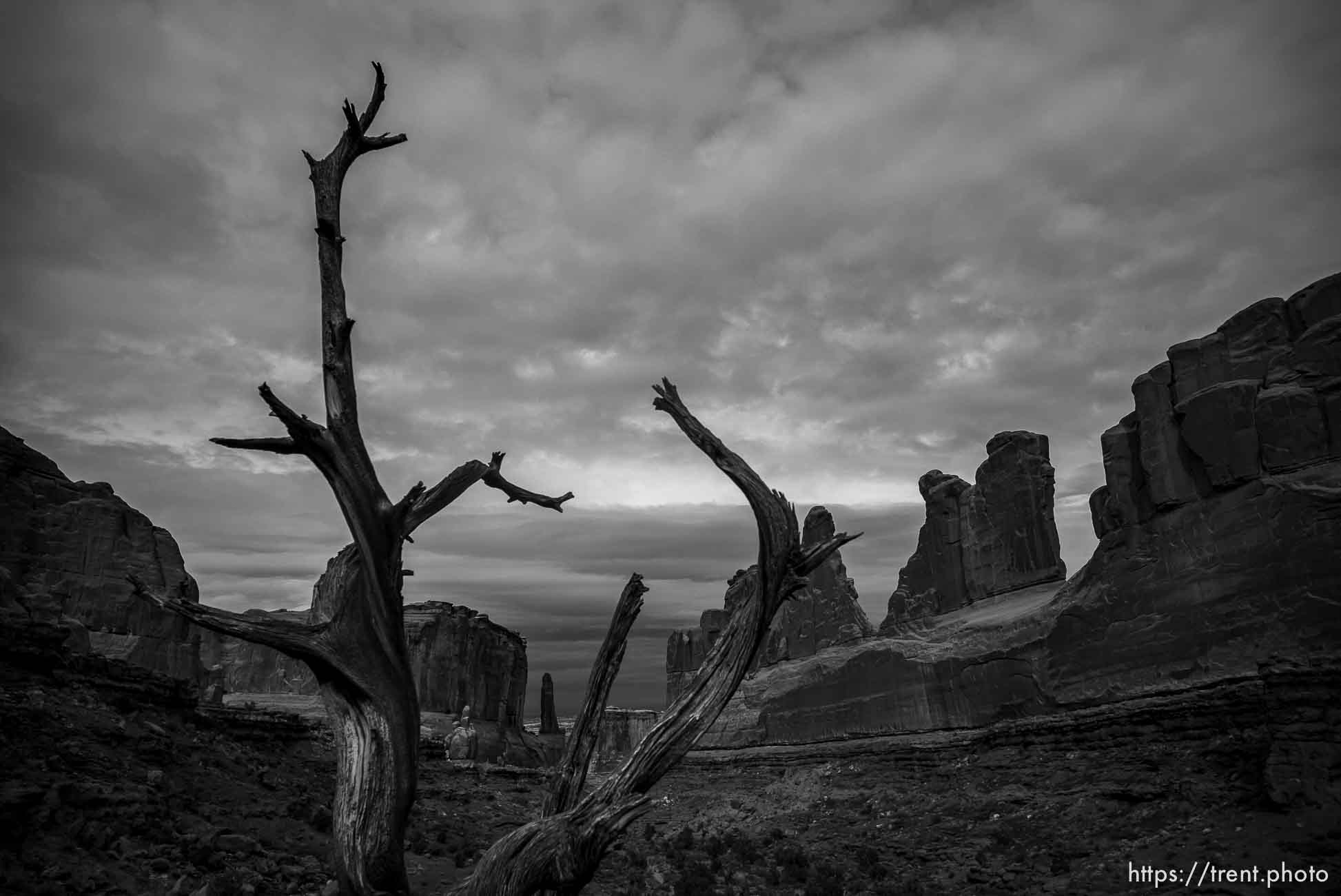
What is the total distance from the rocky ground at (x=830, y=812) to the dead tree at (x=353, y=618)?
8226 mm

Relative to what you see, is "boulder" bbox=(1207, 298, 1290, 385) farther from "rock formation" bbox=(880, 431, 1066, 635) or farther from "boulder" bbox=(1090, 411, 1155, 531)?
"rock formation" bbox=(880, 431, 1066, 635)

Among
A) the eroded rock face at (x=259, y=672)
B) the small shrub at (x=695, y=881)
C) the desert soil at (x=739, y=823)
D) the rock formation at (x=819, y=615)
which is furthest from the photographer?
the eroded rock face at (x=259, y=672)

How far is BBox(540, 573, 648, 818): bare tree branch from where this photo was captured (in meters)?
4.07

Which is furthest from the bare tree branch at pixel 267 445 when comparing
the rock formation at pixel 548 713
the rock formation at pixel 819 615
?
the rock formation at pixel 548 713

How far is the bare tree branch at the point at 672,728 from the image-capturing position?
12.2 feet

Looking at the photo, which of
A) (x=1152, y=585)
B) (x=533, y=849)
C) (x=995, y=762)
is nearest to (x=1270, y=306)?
(x=1152, y=585)

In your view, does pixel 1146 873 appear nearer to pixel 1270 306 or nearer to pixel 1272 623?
pixel 1272 623

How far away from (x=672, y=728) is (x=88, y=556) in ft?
200

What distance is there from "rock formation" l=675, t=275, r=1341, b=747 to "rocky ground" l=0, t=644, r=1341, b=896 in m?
1.51

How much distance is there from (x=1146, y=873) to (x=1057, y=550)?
2121 centimetres

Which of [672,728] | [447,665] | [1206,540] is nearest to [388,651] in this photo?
[672,728]

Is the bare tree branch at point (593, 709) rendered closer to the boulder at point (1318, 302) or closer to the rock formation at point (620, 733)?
the boulder at point (1318, 302)

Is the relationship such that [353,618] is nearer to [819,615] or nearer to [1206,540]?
[1206,540]

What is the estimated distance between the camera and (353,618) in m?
4.15
